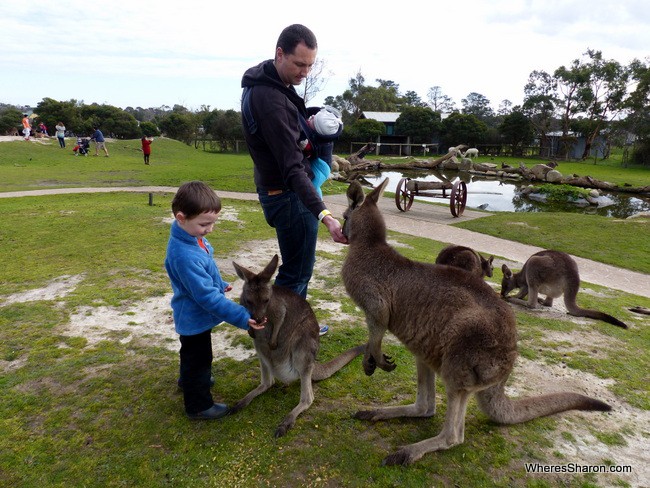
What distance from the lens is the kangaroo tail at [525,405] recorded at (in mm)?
2502

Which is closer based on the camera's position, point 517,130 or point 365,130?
point 517,130

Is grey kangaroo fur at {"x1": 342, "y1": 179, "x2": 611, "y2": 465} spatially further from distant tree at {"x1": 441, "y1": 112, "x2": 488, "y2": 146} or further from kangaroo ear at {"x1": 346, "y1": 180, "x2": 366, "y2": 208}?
distant tree at {"x1": 441, "y1": 112, "x2": 488, "y2": 146}

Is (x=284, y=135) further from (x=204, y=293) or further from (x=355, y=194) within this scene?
(x=204, y=293)

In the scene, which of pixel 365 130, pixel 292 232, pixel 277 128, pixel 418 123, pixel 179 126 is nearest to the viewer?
pixel 277 128

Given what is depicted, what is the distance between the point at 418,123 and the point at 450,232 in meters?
33.8

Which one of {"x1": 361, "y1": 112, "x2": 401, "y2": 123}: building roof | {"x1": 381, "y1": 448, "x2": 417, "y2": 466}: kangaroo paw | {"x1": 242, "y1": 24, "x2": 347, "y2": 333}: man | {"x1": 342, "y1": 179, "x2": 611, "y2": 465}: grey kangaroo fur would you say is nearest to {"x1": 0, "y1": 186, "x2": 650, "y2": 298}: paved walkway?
{"x1": 342, "y1": 179, "x2": 611, "y2": 465}: grey kangaroo fur

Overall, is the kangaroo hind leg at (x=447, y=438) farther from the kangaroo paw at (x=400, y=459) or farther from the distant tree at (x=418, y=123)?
the distant tree at (x=418, y=123)

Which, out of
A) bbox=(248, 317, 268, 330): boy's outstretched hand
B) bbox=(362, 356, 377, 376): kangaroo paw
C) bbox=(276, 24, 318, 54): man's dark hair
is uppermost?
bbox=(276, 24, 318, 54): man's dark hair

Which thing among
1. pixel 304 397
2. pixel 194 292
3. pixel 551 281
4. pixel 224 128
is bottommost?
pixel 304 397

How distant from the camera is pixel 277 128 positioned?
2641 millimetres

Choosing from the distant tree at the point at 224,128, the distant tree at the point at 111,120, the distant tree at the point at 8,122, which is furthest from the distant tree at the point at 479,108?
the distant tree at the point at 8,122

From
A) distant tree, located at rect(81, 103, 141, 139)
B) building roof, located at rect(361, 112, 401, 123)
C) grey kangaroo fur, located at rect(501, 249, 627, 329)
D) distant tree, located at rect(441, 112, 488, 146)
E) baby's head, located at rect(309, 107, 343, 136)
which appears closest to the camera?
baby's head, located at rect(309, 107, 343, 136)

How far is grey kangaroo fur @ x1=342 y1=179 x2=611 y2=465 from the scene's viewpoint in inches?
87.4

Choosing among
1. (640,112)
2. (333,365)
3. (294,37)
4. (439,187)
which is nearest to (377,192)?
(294,37)
